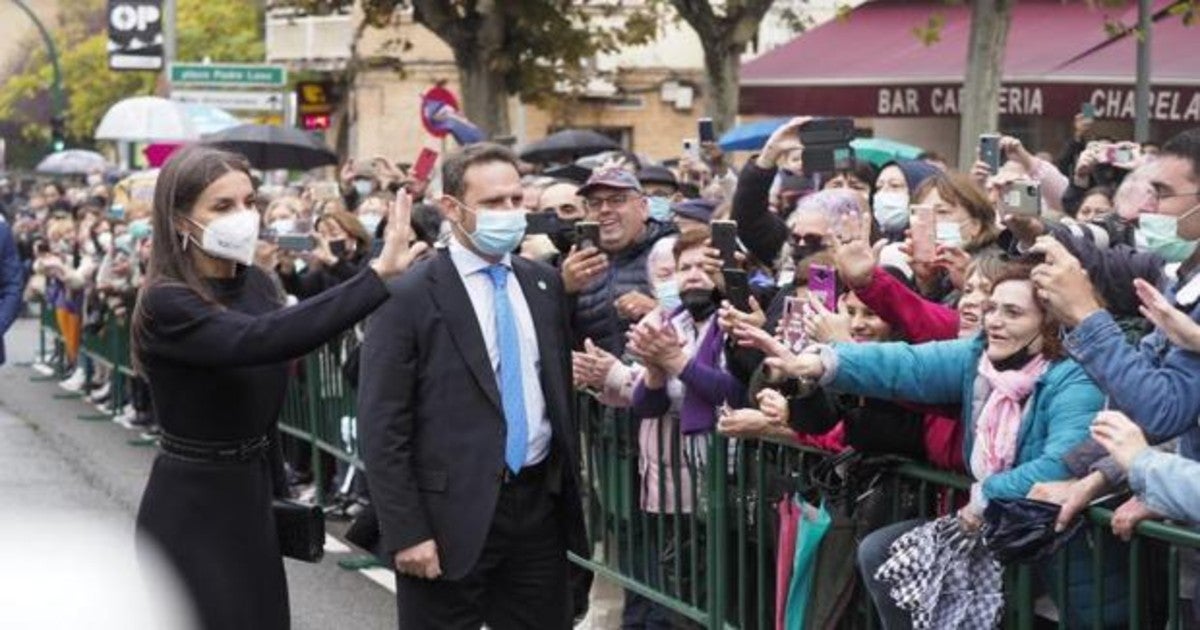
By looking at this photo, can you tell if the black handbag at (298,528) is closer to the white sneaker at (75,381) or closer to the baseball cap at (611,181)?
the baseball cap at (611,181)

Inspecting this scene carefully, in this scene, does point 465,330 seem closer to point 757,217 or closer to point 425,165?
point 757,217

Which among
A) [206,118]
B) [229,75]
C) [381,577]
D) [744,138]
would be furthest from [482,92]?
[381,577]

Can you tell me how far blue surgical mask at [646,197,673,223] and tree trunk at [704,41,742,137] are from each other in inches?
479

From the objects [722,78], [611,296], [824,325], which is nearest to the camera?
[824,325]

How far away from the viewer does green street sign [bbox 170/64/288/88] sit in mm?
30047

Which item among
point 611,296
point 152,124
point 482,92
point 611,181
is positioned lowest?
point 152,124

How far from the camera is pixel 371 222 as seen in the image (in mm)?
14273

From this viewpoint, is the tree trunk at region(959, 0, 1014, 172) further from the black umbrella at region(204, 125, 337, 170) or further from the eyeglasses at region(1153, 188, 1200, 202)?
the eyeglasses at region(1153, 188, 1200, 202)

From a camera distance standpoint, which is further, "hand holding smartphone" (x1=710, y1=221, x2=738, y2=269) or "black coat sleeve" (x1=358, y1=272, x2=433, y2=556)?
"hand holding smartphone" (x1=710, y1=221, x2=738, y2=269)

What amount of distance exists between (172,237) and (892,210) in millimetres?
3943

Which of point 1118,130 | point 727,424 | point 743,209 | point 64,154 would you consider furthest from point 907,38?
point 64,154

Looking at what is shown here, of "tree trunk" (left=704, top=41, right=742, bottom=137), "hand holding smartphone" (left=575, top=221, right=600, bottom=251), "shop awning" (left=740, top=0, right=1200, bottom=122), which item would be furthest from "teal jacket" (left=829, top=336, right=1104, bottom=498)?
"tree trunk" (left=704, top=41, right=742, bottom=137)

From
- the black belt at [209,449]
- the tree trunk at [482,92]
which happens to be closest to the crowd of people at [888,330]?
the black belt at [209,449]

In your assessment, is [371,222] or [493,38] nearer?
[371,222]
